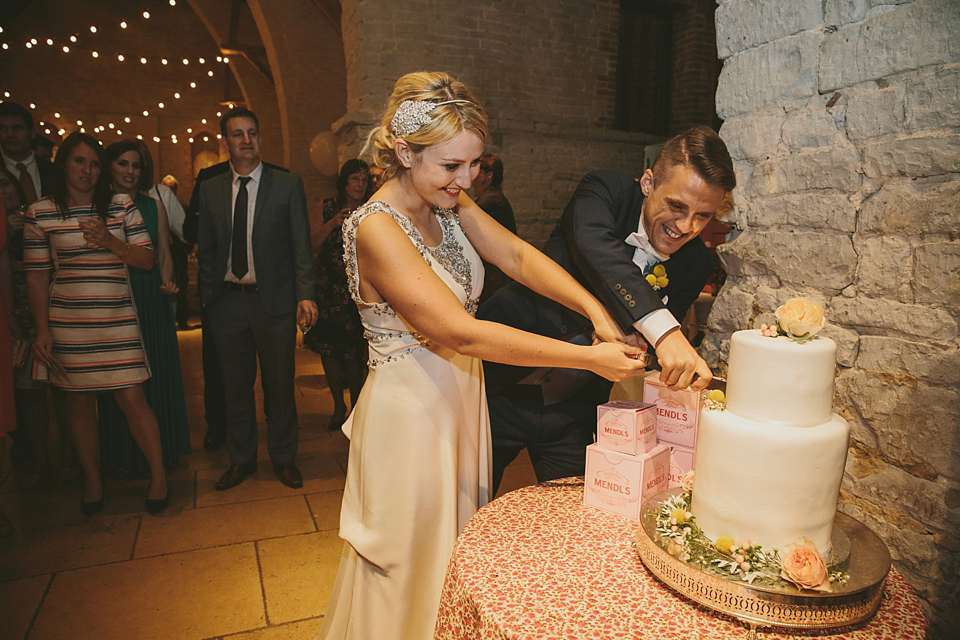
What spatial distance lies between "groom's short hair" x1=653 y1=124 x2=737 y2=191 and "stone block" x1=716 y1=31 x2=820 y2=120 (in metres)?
0.40

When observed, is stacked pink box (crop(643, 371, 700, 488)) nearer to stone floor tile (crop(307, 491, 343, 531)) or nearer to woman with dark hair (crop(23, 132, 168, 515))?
stone floor tile (crop(307, 491, 343, 531))

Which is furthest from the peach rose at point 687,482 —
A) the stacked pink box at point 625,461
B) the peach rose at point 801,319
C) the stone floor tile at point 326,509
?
the stone floor tile at point 326,509

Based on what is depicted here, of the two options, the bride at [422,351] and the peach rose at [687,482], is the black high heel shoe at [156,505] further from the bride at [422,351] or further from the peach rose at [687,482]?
the peach rose at [687,482]

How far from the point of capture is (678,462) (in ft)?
5.42

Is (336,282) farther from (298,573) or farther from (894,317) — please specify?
(894,317)

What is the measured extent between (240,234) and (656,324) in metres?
2.75

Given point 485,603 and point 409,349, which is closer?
point 485,603

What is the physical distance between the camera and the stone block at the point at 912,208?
5.05ft

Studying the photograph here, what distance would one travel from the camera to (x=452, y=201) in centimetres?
176

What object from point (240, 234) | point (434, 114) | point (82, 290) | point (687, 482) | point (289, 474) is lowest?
point (289, 474)

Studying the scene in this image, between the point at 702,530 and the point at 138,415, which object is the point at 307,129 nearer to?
the point at 138,415

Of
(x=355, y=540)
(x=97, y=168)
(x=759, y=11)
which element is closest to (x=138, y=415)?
(x=97, y=168)

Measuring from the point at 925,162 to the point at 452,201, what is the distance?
1.24 metres

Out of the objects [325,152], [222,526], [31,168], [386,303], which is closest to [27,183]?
[31,168]
